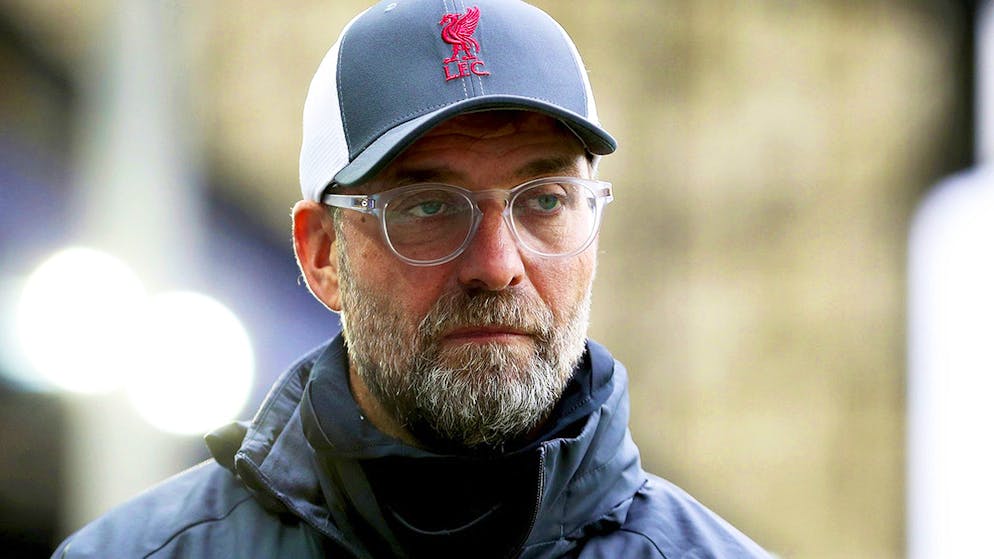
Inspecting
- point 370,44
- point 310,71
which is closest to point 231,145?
point 310,71

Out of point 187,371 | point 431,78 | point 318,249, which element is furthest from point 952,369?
point 431,78

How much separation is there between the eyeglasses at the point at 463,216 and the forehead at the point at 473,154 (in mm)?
22

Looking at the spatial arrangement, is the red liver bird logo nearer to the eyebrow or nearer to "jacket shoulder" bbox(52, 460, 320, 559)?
the eyebrow

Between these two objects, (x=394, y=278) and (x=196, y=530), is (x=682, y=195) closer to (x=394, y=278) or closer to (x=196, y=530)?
(x=394, y=278)

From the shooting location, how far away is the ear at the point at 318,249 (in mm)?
2070

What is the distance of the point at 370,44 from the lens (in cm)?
191

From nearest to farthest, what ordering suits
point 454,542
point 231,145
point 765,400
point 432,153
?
point 454,542, point 432,153, point 231,145, point 765,400

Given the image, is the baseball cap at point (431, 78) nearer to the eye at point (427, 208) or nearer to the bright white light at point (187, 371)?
the eye at point (427, 208)

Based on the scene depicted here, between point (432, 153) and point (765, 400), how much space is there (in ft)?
10.6

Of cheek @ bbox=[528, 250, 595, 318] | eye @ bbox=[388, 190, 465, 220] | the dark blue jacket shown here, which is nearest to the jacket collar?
the dark blue jacket

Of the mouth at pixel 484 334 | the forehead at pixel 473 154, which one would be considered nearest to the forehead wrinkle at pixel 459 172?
the forehead at pixel 473 154

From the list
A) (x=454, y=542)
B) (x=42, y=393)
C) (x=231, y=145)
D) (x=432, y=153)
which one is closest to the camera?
(x=454, y=542)

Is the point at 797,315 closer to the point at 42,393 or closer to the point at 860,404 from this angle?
the point at 860,404

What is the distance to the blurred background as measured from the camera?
12.9 feet
